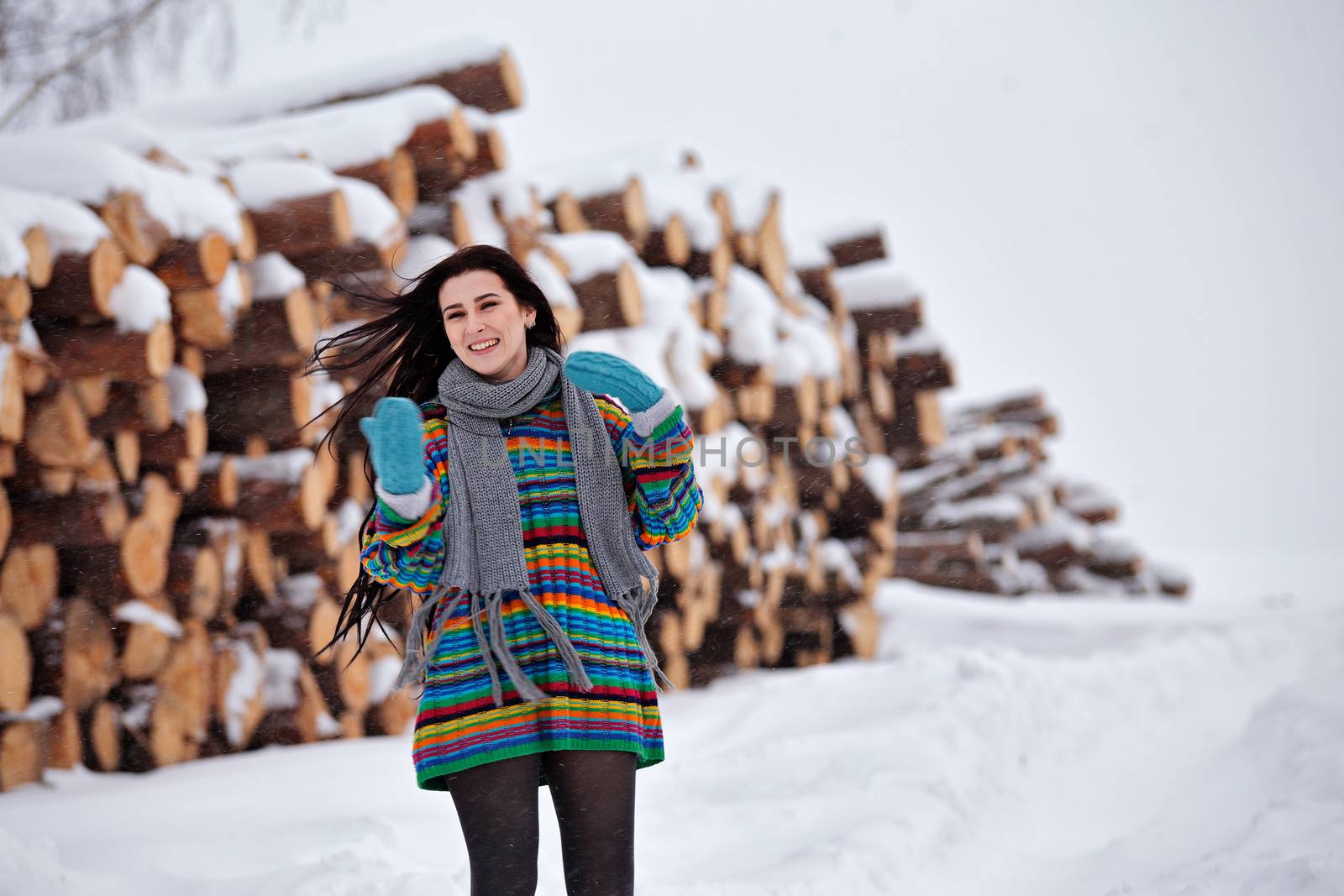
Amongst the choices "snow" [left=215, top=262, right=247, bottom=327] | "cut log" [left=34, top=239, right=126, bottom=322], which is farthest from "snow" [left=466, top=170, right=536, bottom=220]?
"cut log" [left=34, top=239, right=126, bottom=322]

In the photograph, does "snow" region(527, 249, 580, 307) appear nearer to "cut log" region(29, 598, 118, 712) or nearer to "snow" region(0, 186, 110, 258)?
"snow" region(0, 186, 110, 258)

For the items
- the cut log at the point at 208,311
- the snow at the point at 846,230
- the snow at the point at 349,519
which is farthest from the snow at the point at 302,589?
the snow at the point at 846,230

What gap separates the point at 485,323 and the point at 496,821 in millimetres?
803

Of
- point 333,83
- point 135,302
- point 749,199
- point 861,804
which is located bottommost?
point 861,804

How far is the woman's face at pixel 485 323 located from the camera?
74.3 inches

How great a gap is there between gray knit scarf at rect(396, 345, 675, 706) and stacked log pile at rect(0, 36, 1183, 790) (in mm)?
494

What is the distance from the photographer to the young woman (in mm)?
1723

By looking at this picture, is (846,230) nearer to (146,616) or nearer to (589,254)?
(589,254)

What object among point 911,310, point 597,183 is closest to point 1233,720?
point 911,310

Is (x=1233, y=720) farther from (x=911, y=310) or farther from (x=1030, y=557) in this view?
(x=1030, y=557)

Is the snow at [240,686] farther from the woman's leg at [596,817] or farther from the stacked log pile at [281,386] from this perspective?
the woman's leg at [596,817]

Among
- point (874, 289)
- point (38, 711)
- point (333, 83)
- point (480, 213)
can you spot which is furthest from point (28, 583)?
point (874, 289)

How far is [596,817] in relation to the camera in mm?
1748

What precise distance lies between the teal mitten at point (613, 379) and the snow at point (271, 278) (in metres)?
2.04
